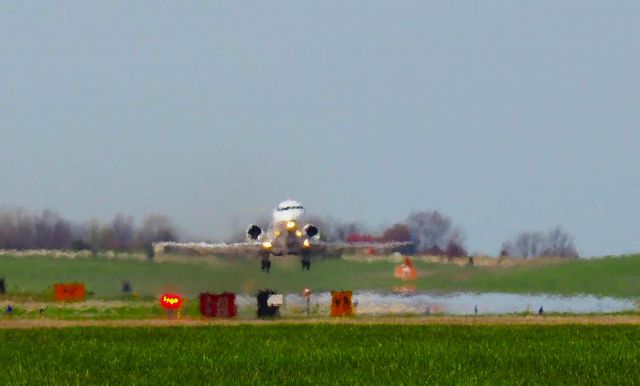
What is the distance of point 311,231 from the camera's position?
90.3m

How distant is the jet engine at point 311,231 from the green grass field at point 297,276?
6.79 ft

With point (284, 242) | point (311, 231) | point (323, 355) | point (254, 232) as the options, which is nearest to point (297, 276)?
point (284, 242)

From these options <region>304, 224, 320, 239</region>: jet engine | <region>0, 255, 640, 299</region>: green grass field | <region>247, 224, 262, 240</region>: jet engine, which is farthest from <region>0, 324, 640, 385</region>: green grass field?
<region>247, 224, 262, 240</region>: jet engine

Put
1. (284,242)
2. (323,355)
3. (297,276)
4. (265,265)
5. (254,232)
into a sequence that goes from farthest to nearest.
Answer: (254,232) < (284,242) < (297,276) < (265,265) < (323,355)

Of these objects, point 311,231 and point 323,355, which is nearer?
point 323,355

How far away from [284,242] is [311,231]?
2958 millimetres

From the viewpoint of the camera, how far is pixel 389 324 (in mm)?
53688

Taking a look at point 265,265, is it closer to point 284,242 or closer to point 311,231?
point 284,242

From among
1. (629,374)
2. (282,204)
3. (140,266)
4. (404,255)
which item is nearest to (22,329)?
(629,374)

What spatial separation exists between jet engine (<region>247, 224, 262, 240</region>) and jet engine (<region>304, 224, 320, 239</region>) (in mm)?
2956

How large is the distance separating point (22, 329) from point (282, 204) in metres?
41.7

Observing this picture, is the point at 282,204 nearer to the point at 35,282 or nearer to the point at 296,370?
the point at 35,282

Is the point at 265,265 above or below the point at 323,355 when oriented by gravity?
above

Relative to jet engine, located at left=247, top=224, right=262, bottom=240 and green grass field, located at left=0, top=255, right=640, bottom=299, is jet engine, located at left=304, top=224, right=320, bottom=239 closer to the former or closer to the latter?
green grass field, located at left=0, top=255, right=640, bottom=299
